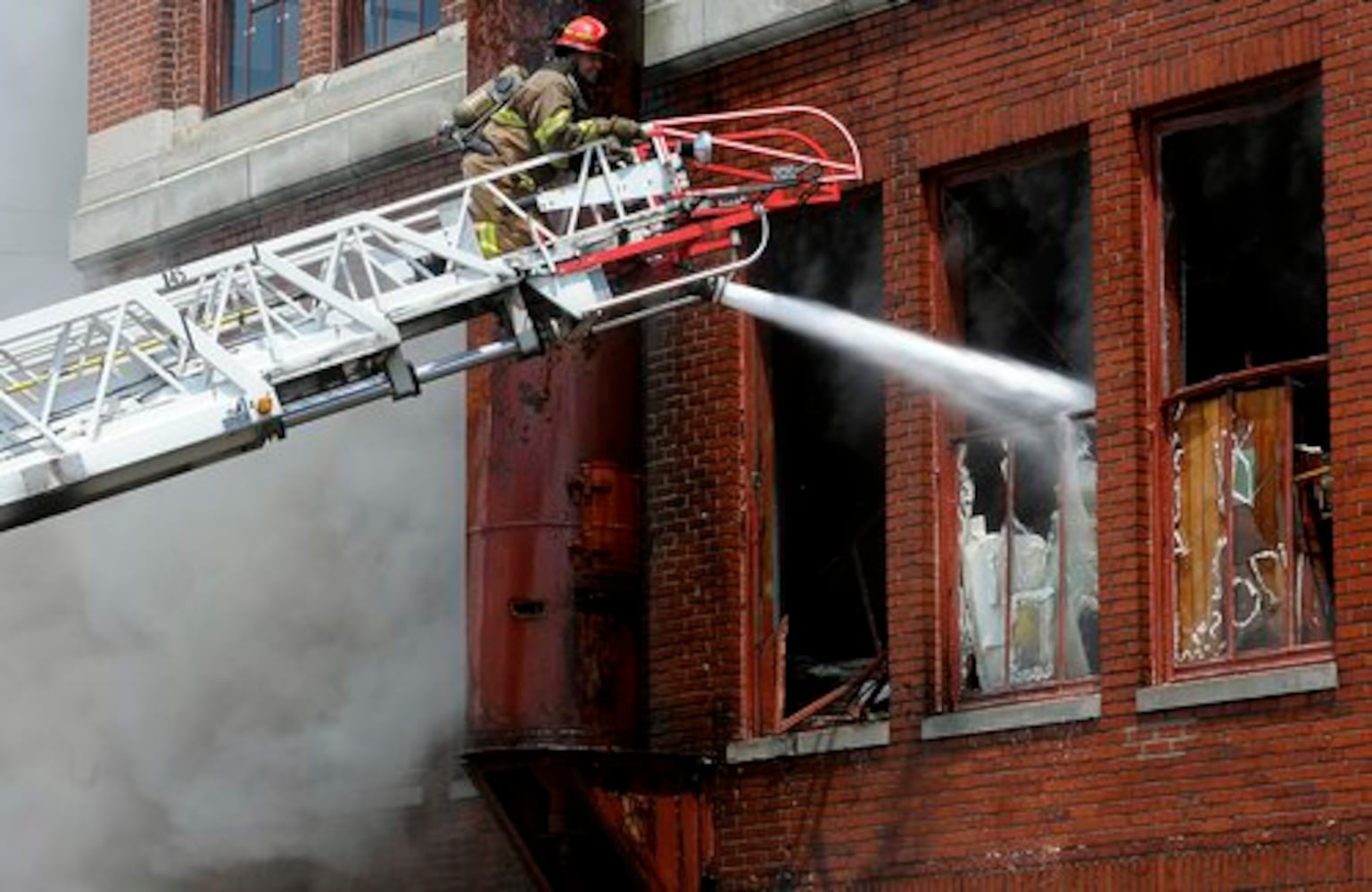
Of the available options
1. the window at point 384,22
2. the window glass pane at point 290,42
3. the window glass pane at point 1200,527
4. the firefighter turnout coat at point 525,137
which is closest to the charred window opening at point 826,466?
the firefighter turnout coat at point 525,137

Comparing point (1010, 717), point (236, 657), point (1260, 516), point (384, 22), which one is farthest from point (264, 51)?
point (1260, 516)

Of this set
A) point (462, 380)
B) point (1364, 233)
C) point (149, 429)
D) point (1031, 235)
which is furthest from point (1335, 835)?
point (462, 380)

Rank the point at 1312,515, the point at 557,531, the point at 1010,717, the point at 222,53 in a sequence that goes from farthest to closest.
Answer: the point at 222,53 < the point at 557,531 < the point at 1010,717 < the point at 1312,515

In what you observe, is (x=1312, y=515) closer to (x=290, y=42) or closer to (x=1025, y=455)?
(x=1025, y=455)

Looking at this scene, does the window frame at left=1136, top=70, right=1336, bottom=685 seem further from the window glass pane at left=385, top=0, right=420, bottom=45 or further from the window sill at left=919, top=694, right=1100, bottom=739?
the window glass pane at left=385, top=0, right=420, bottom=45

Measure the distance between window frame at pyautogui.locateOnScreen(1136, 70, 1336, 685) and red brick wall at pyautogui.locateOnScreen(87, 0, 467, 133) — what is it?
771cm

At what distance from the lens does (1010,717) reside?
17000mm

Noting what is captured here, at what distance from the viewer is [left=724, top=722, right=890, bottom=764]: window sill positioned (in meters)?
17.7

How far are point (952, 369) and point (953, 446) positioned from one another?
0.34 meters

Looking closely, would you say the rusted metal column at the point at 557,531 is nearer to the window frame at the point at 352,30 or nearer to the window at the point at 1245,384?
the window frame at the point at 352,30

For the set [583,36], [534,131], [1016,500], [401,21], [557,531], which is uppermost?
[401,21]

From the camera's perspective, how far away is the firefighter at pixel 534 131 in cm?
1669

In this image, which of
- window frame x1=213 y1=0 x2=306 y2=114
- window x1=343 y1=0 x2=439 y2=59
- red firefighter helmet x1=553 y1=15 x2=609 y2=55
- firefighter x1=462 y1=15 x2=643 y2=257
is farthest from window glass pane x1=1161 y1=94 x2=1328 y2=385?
window frame x1=213 y1=0 x2=306 y2=114

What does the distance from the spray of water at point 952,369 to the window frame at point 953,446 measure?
11 centimetres
